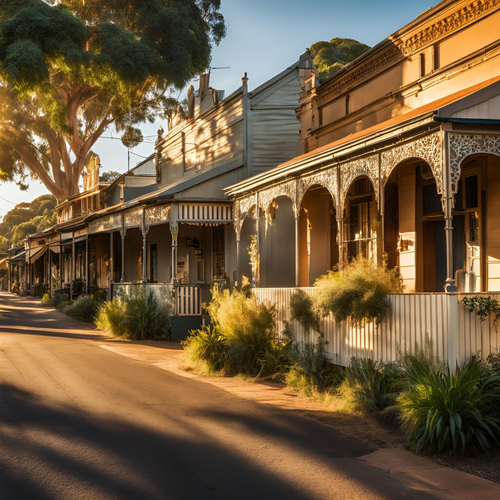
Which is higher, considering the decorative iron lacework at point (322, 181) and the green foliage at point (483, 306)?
the decorative iron lacework at point (322, 181)

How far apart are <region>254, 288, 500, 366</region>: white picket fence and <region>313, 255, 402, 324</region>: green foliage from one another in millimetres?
175

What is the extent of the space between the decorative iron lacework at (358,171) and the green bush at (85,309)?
1570 centimetres

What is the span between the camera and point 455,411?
6.85 m

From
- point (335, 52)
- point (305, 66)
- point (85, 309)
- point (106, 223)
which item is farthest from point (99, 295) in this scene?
point (335, 52)

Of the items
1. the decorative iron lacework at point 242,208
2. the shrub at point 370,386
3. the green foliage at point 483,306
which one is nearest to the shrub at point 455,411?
the green foliage at point 483,306

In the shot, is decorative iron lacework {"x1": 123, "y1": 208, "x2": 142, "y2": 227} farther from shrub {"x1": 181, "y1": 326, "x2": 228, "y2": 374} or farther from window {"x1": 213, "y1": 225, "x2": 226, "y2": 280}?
shrub {"x1": 181, "y1": 326, "x2": 228, "y2": 374}

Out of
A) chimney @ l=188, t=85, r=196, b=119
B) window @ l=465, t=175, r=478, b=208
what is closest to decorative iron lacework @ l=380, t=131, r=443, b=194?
window @ l=465, t=175, r=478, b=208

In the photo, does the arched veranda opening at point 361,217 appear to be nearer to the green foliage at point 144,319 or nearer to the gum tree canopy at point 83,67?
the green foliage at point 144,319

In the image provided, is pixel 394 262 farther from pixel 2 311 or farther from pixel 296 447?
pixel 2 311

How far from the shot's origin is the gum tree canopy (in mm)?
28781

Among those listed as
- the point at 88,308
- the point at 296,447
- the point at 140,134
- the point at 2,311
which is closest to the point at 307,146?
the point at 296,447

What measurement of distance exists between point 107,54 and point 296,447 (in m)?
26.5

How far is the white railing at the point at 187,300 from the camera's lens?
18203 millimetres

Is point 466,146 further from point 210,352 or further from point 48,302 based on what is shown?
point 48,302
